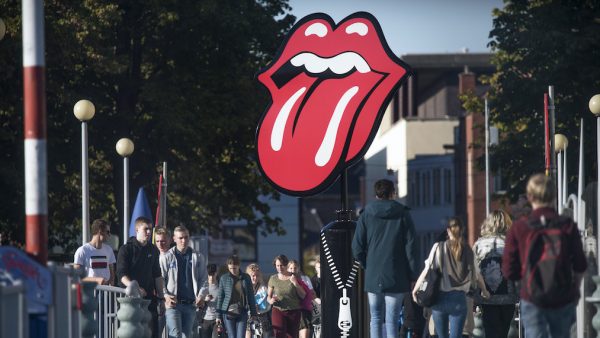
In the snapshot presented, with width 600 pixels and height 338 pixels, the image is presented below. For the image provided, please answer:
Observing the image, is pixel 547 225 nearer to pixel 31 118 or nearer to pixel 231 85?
pixel 31 118

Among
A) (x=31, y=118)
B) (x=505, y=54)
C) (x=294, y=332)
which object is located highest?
(x=505, y=54)

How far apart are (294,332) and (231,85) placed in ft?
68.5

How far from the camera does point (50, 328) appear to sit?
1027 cm

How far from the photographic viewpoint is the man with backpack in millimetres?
10375

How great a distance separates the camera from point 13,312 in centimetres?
903

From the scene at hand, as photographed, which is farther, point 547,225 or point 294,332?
point 294,332

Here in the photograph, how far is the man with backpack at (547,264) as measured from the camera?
10375mm

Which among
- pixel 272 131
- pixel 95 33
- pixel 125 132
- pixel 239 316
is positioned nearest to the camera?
pixel 272 131

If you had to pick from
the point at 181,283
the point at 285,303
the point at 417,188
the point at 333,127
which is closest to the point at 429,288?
the point at 333,127

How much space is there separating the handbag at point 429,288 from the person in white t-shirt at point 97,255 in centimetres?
439

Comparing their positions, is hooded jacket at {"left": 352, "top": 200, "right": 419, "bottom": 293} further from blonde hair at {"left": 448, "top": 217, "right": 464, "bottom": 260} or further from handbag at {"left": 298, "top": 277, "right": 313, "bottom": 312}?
handbag at {"left": 298, "top": 277, "right": 313, "bottom": 312}

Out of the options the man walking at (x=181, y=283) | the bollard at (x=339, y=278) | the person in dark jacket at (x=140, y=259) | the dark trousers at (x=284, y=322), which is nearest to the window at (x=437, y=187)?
the dark trousers at (x=284, y=322)

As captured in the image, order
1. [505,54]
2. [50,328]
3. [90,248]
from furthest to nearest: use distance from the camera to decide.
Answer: [505,54] < [90,248] < [50,328]

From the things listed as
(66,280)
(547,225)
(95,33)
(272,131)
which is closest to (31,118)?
(66,280)
